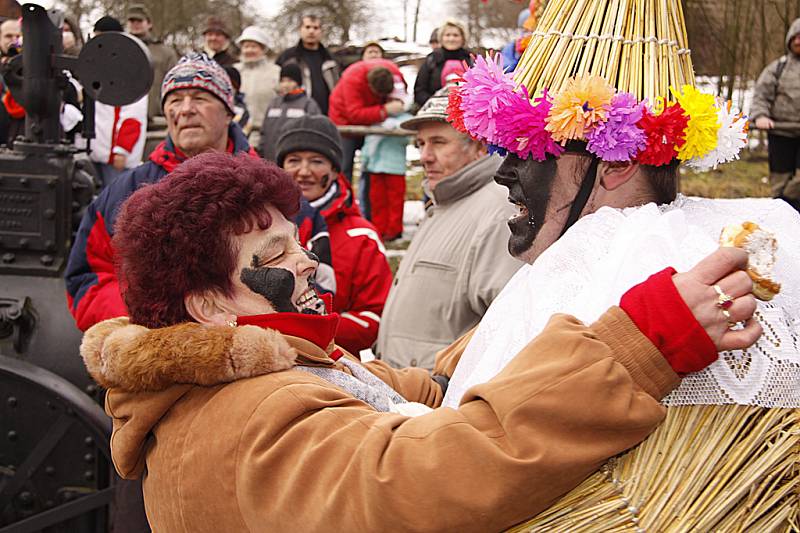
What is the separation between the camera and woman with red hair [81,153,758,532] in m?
1.56

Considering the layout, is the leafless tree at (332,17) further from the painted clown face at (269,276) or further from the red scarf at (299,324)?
the red scarf at (299,324)

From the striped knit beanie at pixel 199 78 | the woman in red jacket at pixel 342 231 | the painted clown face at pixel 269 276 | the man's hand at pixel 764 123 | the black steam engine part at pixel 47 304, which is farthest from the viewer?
the man's hand at pixel 764 123

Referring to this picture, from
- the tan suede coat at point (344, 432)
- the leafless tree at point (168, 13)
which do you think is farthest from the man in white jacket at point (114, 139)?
the leafless tree at point (168, 13)

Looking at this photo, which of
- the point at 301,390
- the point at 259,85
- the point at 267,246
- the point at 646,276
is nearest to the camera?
the point at 646,276

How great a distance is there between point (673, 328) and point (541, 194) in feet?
1.98

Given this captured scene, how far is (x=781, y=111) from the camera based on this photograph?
8.41 meters

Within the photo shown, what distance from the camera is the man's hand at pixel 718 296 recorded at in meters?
1.55

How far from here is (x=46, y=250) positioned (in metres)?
3.78

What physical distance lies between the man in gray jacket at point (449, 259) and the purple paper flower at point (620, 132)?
5.16ft

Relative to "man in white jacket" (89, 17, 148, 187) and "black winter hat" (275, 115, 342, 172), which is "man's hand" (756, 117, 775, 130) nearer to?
"black winter hat" (275, 115, 342, 172)

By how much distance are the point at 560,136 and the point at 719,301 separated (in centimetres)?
55

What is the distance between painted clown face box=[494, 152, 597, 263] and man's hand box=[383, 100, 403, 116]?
6.97m

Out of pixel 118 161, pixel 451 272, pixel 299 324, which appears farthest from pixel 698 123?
pixel 118 161

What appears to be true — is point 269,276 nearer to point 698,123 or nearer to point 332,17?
point 698,123
